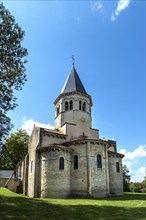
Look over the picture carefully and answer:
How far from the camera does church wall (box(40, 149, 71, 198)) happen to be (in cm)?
2347

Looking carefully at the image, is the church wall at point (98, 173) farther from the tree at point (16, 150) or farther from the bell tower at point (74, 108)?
the tree at point (16, 150)

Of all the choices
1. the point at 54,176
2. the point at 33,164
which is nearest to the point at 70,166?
the point at 54,176

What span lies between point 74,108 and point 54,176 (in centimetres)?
1100

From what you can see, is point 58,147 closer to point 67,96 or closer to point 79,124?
point 79,124

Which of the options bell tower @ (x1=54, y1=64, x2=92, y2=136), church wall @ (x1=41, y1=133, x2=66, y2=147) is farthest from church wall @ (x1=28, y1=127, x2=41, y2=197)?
bell tower @ (x1=54, y1=64, x2=92, y2=136)

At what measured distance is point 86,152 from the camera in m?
25.2

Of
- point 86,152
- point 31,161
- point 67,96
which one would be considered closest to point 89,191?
point 86,152

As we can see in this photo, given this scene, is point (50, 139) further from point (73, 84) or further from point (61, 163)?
point (73, 84)

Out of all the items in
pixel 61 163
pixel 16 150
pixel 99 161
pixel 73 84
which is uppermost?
pixel 73 84

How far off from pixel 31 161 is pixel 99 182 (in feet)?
30.2

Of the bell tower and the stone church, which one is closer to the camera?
the stone church

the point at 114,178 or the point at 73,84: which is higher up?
the point at 73,84

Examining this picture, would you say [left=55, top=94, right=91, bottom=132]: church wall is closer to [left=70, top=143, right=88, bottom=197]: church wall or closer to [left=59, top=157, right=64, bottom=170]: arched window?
[left=70, top=143, right=88, bottom=197]: church wall

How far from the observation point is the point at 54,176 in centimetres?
2380
